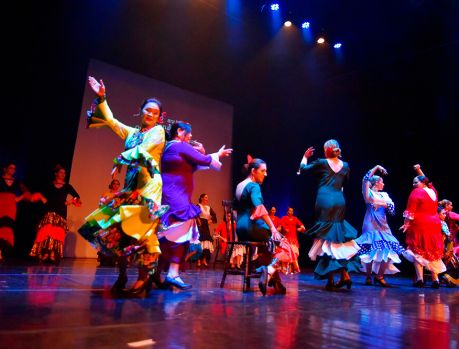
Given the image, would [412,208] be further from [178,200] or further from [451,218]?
[178,200]

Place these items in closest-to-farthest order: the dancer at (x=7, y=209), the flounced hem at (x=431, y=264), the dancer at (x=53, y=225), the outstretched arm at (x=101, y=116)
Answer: the outstretched arm at (x=101, y=116) < the flounced hem at (x=431, y=264) < the dancer at (x=53, y=225) < the dancer at (x=7, y=209)

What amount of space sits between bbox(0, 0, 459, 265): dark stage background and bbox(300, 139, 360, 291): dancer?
15.2ft

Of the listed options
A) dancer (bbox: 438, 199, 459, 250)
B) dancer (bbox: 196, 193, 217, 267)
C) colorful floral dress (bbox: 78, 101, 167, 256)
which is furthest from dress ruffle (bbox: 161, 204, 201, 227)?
dancer (bbox: 438, 199, 459, 250)

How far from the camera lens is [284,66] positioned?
956cm

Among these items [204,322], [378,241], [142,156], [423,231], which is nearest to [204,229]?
[378,241]

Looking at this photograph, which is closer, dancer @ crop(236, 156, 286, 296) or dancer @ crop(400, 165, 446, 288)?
dancer @ crop(236, 156, 286, 296)

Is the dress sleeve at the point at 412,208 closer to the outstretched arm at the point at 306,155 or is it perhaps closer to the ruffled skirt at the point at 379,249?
the ruffled skirt at the point at 379,249

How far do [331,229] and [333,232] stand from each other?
4 centimetres

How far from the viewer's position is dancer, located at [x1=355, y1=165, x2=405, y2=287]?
16.4 ft

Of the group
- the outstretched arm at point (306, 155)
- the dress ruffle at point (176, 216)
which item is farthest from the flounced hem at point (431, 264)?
the dress ruffle at point (176, 216)

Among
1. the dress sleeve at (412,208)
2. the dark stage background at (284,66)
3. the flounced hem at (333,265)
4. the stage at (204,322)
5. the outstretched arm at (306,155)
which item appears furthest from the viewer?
the dark stage background at (284,66)

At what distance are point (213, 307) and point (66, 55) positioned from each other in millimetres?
7438

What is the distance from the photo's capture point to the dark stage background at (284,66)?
7.23m

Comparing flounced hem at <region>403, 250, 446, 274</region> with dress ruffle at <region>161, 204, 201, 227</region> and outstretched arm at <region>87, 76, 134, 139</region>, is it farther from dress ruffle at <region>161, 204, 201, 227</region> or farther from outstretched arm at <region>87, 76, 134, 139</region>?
outstretched arm at <region>87, 76, 134, 139</region>
